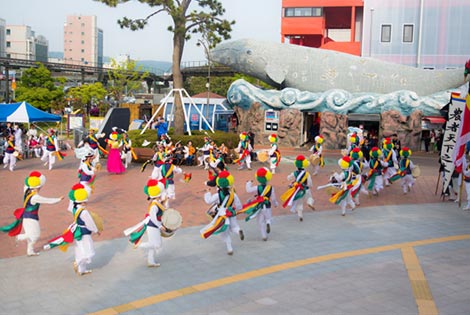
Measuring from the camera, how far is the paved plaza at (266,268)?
24.0 feet

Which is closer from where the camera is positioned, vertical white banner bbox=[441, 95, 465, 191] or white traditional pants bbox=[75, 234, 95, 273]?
white traditional pants bbox=[75, 234, 95, 273]

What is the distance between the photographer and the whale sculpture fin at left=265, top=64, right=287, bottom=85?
30.0 meters

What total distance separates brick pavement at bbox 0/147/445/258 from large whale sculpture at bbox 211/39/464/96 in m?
7.99

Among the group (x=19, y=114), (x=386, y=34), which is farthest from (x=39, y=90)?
(x=386, y=34)

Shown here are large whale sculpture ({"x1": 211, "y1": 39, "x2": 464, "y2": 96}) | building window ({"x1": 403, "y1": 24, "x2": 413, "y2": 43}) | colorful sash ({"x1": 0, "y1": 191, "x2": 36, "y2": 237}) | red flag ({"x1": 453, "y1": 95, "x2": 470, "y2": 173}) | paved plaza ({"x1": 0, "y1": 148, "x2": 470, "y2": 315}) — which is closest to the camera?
paved plaza ({"x1": 0, "y1": 148, "x2": 470, "y2": 315})

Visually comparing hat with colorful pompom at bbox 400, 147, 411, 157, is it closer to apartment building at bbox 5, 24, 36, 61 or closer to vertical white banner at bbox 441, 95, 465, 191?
vertical white banner at bbox 441, 95, 465, 191

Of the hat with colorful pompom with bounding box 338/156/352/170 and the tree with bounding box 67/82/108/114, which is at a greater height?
the tree with bounding box 67/82/108/114

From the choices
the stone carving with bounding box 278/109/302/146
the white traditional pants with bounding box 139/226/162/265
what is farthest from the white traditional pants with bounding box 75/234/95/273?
the stone carving with bounding box 278/109/302/146

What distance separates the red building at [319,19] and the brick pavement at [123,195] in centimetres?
2099

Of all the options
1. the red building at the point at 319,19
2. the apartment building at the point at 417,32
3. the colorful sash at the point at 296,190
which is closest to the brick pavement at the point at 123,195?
the colorful sash at the point at 296,190

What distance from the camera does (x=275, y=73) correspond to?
30.0 meters

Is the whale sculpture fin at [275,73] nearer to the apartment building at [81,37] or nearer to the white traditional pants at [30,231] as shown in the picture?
the white traditional pants at [30,231]

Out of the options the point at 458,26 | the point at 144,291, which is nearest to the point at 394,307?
the point at 144,291

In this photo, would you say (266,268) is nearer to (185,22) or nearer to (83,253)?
(83,253)
